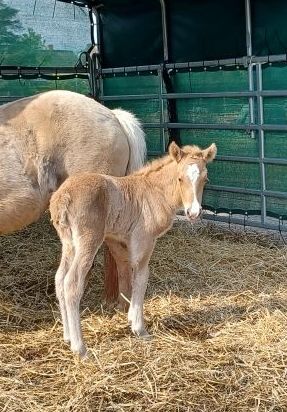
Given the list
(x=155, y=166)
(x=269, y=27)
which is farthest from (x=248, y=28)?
(x=155, y=166)

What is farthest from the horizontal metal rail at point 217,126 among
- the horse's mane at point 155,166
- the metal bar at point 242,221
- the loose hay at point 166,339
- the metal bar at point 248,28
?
the horse's mane at point 155,166

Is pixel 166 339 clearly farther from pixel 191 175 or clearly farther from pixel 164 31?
pixel 164 31

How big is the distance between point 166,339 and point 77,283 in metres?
0.70

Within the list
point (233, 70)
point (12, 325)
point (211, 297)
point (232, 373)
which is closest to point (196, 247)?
point (211, 297)

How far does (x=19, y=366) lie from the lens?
372 centimetres

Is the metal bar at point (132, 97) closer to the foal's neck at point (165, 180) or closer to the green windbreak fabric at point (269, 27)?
the green windbreak fabric at point (269, 27)

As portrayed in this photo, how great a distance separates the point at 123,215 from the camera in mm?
4082

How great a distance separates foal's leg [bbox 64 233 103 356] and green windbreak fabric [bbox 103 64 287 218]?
3105mm

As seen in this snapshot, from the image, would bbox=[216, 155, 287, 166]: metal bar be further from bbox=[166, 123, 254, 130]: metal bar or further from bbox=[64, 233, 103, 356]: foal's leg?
bbox=[64, 233, 103, 356]: foal's leg

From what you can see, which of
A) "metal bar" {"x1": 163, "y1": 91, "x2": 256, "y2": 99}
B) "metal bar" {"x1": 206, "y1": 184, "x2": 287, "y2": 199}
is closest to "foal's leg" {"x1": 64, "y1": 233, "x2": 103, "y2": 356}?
"metal bar" {"x1": 206, "y1": 184, "x2": 287, "y2": 199}

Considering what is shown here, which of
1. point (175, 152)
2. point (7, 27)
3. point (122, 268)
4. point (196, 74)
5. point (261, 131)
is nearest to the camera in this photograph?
point (175, 152)

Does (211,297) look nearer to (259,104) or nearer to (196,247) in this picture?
(196,247)

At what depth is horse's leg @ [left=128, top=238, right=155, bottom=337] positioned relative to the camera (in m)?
4.08

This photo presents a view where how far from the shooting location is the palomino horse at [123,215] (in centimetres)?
384
